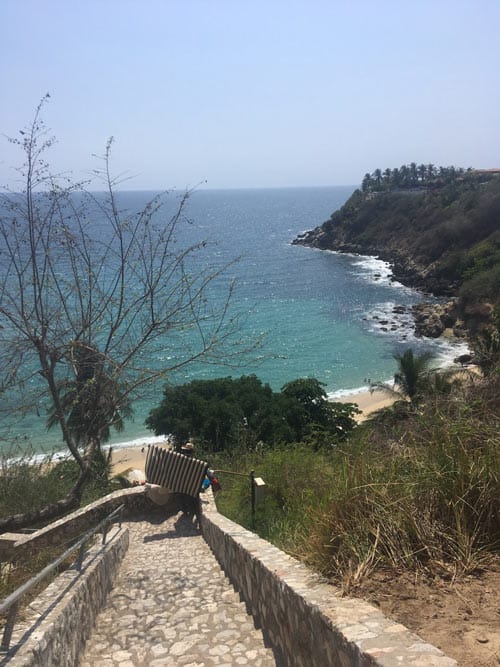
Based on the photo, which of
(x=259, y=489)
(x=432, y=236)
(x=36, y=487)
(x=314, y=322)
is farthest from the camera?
(x=432, y=236)

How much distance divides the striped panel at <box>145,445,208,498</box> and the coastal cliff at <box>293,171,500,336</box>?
122 feet

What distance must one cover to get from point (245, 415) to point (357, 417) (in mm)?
11608

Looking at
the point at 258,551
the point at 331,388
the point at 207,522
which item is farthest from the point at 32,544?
the point at 331,388

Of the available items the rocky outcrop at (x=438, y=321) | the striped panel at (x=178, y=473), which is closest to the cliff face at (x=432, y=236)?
the rocky outcrop at (x=438, y=321)

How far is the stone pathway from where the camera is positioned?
520 centimetres

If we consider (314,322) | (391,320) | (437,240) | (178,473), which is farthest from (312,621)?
(437,240)

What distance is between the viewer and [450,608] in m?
4.01

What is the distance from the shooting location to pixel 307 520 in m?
6.33

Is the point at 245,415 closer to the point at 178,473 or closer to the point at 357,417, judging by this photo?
the point at 357,417

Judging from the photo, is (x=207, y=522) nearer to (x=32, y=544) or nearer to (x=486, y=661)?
(x=32, y=544)

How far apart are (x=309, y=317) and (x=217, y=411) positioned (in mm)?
34539

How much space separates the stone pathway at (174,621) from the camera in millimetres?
Answer: 5195

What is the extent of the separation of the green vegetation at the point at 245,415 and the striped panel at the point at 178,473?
27.4 ft

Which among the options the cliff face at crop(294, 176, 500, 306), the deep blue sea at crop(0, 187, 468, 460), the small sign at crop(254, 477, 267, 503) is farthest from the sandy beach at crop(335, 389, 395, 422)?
A: the small sign at crop(254, 477, 267, 503)
